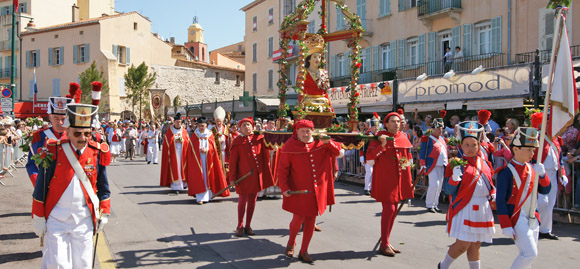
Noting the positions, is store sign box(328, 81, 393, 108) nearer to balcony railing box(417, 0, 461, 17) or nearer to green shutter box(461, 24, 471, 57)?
green shutter box(461, 24, 471, 57)

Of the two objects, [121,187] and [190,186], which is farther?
[121,187]

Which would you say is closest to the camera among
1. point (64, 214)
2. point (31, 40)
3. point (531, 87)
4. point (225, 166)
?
point (64, 214)

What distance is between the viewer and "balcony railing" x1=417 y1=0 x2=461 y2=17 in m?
22.1

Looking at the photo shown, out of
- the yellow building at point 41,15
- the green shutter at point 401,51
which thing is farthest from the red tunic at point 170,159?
the yellow building at point 41,15

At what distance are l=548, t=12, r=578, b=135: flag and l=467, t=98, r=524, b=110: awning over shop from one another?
1189cm

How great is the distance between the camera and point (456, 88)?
18578mm

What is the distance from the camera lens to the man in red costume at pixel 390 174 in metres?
6.57

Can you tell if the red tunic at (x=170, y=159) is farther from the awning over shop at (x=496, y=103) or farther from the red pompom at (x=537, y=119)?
the awning over shop at (x=496, y=103)

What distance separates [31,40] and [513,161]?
52.3m

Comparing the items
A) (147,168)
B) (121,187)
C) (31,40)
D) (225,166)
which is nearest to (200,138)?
(225,166)

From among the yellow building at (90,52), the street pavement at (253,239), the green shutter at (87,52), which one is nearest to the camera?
the street pavement at (253,239)

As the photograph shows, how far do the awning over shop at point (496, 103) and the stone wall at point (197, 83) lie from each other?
3466 centimetres

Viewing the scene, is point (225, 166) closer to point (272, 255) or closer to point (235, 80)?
point (272, 255)

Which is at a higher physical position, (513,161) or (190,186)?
(513,161)
